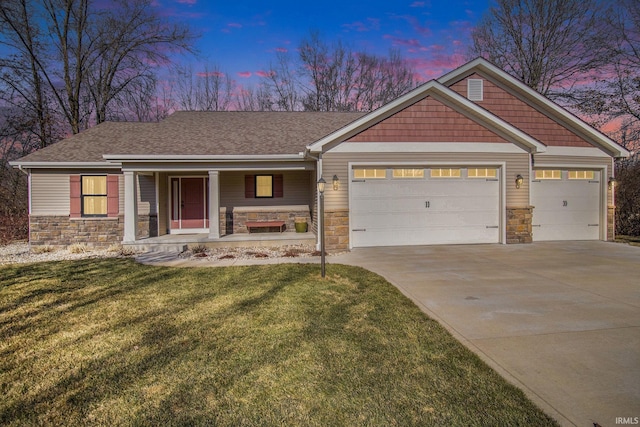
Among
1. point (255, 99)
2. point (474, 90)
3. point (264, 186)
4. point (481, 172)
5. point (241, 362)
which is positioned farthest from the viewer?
point (255, 99)

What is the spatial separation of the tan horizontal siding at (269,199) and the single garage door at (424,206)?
3491 mm

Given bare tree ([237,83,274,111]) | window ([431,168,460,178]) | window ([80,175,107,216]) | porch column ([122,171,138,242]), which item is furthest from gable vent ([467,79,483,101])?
bare tree ([237,83,274,111])

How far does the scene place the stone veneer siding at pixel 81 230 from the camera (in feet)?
39.6

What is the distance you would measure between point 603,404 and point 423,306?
2.47 metres

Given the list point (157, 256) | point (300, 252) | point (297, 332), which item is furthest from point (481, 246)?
point (157, 256)

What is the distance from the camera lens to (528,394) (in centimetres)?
277

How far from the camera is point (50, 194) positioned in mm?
12180

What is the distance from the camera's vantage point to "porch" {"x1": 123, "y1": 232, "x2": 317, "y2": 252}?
1056cm

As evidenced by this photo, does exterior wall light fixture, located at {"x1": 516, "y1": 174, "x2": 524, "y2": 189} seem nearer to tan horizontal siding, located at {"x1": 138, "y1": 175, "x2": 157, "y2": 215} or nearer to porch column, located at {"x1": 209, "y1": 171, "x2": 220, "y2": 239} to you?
porch column, located at {"x1": 209, "y1": 171, "x2": 220, "y2": 239}

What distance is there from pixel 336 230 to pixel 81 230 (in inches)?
367

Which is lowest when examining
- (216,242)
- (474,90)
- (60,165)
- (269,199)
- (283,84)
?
(216,242)

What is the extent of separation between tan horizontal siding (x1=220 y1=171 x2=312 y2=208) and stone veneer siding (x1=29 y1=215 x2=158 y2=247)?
2.89m

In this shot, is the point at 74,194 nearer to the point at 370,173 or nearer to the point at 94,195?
the point at 94,195

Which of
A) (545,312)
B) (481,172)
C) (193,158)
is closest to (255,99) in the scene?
(193,158)
